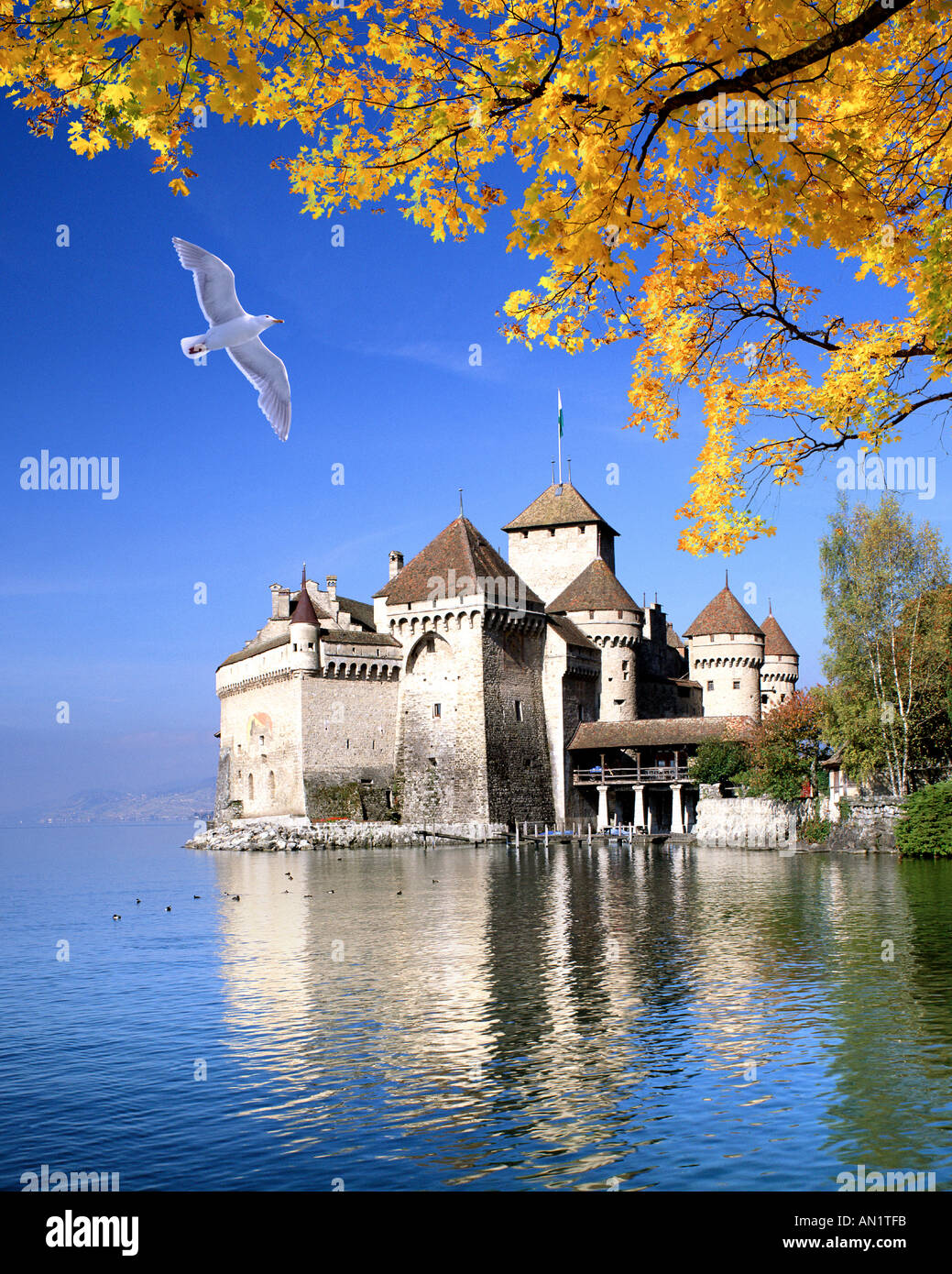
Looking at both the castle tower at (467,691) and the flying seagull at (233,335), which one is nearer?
the flying seagull at (233,335)

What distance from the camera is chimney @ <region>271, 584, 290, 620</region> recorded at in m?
58.9

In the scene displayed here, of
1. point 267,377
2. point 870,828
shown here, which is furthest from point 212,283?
→ point 870,828

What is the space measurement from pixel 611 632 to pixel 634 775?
7.96 m

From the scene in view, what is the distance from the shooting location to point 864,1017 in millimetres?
11523

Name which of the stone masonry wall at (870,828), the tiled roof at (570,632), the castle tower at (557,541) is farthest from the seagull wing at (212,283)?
the castle tower at (557,541)

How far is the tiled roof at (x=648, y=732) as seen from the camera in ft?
172

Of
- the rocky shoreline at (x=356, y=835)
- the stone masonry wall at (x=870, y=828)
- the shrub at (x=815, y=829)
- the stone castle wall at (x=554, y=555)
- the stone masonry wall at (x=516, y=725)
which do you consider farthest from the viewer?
the stone castle wall at (x=554, y=555)

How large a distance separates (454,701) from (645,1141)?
4387 cm

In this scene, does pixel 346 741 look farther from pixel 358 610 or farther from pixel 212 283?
pixel 212 283

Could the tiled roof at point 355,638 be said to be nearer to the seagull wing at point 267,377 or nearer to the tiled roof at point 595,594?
the tiled roof at point 595,594

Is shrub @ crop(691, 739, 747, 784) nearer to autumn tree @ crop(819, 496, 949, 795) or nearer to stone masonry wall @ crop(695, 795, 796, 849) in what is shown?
stone masonry wall @ crop(695, 795, 796, 849)

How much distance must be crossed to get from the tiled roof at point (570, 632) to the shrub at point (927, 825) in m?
23.2

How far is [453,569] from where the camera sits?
52.6 metres

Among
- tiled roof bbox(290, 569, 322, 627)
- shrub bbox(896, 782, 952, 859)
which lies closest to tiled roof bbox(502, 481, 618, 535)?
tiled roof bbox(290, 569, 322, 627)
